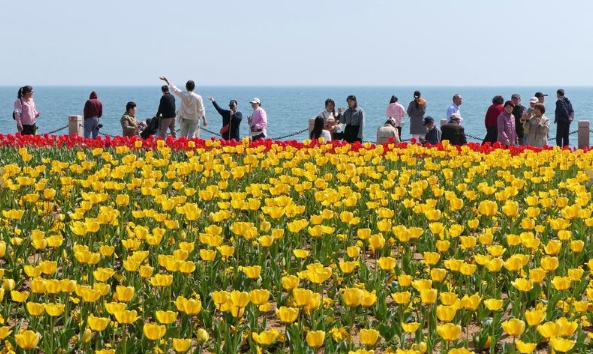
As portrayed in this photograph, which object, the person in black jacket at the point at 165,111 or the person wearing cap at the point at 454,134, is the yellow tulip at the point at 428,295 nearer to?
the person wearing cap at the point at 454,134

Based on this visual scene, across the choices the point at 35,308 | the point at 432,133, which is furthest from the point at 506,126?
the point at 35,308

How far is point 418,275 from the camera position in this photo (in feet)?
21.9

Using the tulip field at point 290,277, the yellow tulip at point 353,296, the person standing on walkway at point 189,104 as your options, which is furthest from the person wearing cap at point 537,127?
the yellow tulip at point 353,296

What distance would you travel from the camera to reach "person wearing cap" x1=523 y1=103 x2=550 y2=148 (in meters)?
16.3

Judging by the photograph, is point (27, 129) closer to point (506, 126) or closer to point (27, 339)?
point (506, 126)

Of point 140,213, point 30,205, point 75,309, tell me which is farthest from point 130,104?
point 75,309

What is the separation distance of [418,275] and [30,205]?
12.0ft

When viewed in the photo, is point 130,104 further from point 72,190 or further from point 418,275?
point 418,275

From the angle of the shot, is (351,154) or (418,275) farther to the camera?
(351,154)

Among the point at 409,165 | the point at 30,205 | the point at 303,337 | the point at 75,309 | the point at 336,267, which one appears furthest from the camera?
the point at 409,165

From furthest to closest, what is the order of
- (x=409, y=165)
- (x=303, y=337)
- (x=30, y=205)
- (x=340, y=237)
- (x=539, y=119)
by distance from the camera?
1. (x=539, y=119)
2. (x=409, y=165)
3. (x=30, y=205)
4. (x=340, y=237)
5. (x=303, y=337)

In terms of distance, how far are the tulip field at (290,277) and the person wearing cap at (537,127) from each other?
20.2 ft

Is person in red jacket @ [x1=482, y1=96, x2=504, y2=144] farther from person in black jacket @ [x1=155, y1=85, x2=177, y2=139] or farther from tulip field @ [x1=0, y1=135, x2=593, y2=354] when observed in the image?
tulip field @ [x1=0, y1=135, x2=593, y2=354]

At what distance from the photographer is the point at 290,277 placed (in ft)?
16.1
